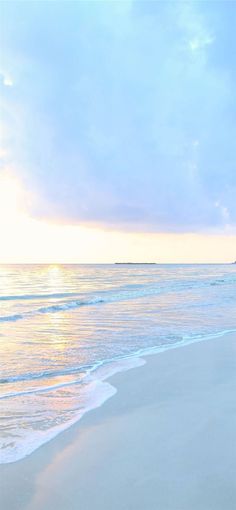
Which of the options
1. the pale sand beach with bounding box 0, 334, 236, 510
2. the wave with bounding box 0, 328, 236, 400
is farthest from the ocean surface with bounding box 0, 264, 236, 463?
the pale sand beach with bounding box 0, 334, 236, 510

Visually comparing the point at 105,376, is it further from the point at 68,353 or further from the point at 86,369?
the point at 68,353

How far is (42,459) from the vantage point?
3900 millimetres

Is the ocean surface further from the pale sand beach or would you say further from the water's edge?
the pale sand beach

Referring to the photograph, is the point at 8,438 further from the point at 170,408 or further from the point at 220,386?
the point at 220,386

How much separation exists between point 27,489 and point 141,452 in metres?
1.13

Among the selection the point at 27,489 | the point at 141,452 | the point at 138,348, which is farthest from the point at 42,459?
the point at 138,348

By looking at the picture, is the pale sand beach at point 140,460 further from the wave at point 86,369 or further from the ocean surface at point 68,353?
the wave at point 86,369

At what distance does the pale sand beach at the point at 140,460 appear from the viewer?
10.2 feet

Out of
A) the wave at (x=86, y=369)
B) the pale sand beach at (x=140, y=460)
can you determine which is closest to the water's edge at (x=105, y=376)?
the wave at (x=86, y=369)

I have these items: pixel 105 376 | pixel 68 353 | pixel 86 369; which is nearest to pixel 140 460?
pixel 105 376

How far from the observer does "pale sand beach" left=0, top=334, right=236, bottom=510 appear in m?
3.12

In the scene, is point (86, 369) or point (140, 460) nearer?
point (140, 460)

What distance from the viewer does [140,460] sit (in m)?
3.73

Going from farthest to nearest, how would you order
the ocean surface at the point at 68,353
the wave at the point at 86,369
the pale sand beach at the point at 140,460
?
1. the wave at the point at 86,369
2. the ocean surface at the point at 68,353
3. the pale sand beach at the point at 140,460
